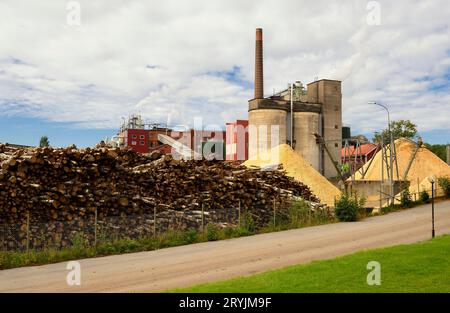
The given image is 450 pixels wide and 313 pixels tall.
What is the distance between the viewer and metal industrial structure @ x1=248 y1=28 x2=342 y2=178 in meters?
65.2

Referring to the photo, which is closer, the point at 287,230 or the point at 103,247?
the point at 103,247

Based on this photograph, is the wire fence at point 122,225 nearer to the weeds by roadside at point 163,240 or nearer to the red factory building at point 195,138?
the weeds by roadside at point 163,240

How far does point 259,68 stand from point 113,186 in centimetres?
4978

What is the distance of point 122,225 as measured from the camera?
1739 cm

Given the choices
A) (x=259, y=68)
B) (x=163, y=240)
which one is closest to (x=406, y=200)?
(x=163, y=240)

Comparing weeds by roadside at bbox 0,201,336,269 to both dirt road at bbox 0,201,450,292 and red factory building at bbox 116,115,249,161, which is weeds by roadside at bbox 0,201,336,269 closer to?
dirt road at bbox 0,201,450,292

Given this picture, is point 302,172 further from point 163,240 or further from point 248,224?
point 163,240

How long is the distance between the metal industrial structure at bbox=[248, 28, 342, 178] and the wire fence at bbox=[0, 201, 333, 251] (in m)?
42.1

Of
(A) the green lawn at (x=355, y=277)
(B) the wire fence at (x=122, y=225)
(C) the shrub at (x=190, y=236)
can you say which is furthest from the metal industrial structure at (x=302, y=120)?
(A) the green lawn at (x=355, y=277)

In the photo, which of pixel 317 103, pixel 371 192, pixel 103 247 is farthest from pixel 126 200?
pixel 317 103
